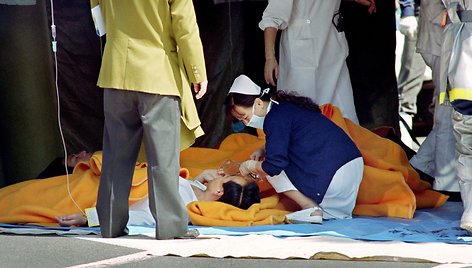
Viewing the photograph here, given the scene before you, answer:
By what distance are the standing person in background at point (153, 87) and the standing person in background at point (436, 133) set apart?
1986 millimetres

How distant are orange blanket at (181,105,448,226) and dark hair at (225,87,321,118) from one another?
18.1 inches

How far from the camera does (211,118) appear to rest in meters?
9.11

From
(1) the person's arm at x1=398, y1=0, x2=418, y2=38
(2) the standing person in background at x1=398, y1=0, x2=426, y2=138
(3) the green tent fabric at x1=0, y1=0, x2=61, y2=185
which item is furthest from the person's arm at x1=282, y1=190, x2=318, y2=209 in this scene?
(1) the person's arm at x1=398, y1=0, x2=418, y2=38

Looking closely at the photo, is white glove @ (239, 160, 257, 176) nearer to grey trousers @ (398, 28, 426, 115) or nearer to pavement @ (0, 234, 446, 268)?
pavement @ (0, 234, 446, 268)

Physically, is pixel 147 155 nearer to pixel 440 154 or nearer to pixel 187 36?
pixel 187 36

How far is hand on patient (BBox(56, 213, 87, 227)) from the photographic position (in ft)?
23.5

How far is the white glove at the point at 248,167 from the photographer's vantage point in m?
7.38

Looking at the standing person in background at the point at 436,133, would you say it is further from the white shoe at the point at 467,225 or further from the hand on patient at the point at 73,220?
the hand on patient at the point at 73,220

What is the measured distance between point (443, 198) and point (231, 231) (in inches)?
64.3

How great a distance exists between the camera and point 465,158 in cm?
658

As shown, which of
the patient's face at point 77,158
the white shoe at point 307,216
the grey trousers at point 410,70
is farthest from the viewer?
the grey trousers at point 410,70

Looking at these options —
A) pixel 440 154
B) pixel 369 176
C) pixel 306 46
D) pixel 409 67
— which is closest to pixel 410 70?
pixel 409 67

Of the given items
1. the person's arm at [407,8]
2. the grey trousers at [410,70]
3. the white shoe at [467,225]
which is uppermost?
the person's arm at [407,8]

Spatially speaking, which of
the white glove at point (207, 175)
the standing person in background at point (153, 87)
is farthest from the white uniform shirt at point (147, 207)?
the standing person in background at point (153, 87)
